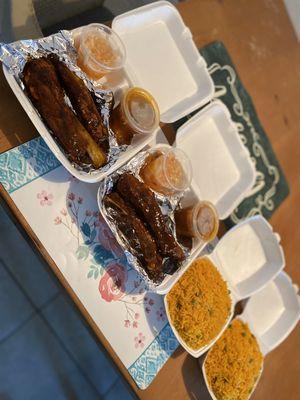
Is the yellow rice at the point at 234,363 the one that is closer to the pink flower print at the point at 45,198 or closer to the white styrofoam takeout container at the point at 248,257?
the white styrofoam takeout container at the point at 248,257

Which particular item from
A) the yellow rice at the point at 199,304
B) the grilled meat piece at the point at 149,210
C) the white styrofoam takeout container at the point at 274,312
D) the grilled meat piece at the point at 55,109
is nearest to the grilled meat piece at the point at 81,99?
the grilled meat piece at the point at 55,109

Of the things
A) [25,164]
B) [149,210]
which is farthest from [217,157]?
[25,164]

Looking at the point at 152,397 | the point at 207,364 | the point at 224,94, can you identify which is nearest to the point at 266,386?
the point at 207,364

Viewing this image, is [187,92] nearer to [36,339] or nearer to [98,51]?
[98,51]

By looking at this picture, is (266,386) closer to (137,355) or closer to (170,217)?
(137,355)

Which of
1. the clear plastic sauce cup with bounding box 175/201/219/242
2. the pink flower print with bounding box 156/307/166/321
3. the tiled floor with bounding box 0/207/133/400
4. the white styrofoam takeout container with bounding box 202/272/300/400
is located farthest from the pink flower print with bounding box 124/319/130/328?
the white styrofoam takeout container with bounding box 202/272/300/400

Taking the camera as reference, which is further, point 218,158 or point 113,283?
point 218,158
